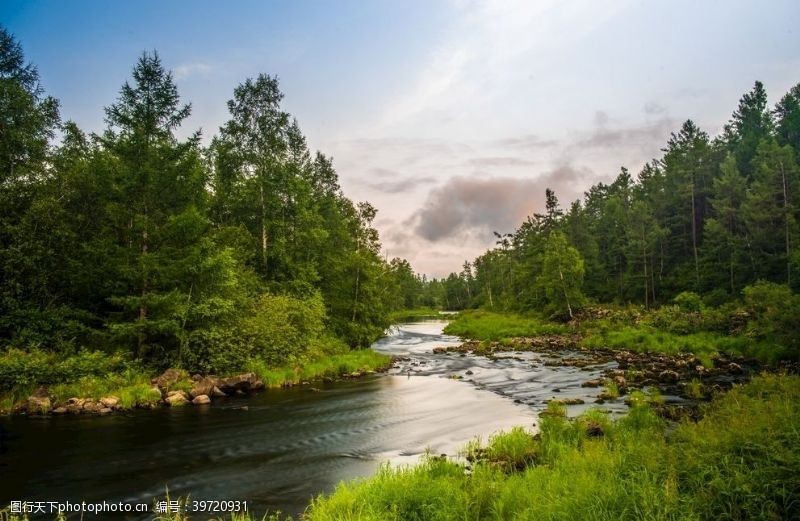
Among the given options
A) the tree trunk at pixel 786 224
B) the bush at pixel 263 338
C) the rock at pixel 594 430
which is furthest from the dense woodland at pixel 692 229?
the bush at pixel 263 338

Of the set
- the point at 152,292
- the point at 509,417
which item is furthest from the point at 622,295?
the point at 152,292

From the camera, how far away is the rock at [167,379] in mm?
20297

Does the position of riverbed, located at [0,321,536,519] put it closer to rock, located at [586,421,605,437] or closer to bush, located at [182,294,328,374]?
bush, located at [182,294,328,374]

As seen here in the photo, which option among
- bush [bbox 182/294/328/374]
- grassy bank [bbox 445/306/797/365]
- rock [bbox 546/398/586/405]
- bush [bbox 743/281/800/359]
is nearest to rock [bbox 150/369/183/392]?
bush [bbox 182/294/328/374]

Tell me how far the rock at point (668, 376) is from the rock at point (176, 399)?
74.9 ft

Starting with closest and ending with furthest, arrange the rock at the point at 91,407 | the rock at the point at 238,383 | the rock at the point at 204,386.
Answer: the rock at the point at 91,407 → the rock at the point at 204,386 → the rock at the point at 238,383

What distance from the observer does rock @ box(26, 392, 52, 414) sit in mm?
17047

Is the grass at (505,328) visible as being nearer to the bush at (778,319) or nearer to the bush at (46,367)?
the bush at (778,319)

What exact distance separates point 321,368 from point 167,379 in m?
9.37

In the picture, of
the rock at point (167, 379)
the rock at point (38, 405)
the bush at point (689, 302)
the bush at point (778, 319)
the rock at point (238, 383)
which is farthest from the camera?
the bush at point (689, 302)

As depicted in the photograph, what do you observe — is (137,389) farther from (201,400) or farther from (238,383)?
(238,383)

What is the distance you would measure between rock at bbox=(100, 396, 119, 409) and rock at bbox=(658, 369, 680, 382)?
25.1 metres

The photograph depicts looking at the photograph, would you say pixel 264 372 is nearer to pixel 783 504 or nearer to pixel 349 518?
pixel 349 518

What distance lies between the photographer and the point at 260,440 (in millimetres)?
14500
